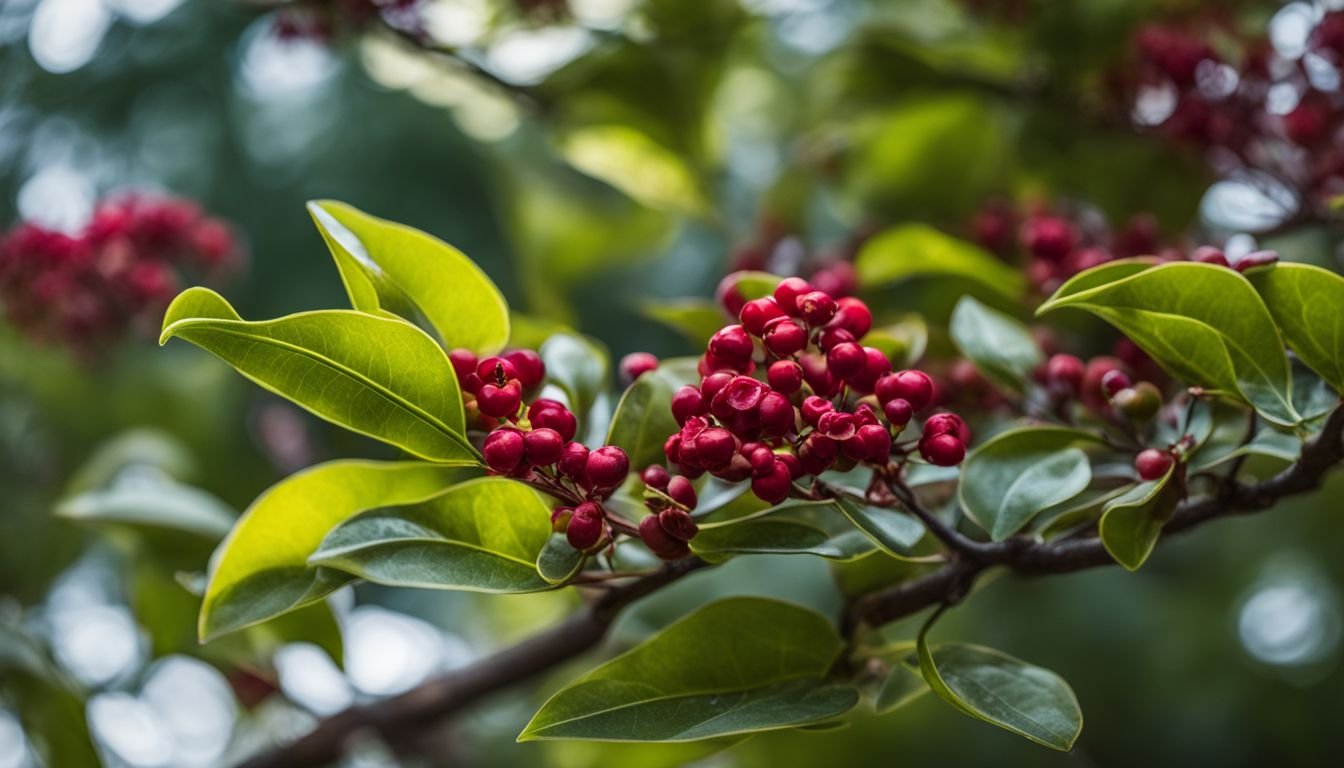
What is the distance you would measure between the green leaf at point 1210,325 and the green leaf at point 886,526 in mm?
122

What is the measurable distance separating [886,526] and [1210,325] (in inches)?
7.1

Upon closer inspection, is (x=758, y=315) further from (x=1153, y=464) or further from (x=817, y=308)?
(x=1153, y=464)

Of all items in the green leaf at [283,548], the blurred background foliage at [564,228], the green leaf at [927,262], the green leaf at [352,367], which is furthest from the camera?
the blurred background foliage at [564,228]

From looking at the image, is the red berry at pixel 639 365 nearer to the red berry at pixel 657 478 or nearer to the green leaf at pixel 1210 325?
the red berry at pixel 657 478

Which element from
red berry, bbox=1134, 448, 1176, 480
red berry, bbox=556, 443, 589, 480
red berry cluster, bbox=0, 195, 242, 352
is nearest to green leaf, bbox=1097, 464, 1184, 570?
red berry, bbox=1134, 448, 1176, 480

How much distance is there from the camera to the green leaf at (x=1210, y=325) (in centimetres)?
57

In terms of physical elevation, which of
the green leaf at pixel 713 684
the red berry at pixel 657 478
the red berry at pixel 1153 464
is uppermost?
the red berry at pixel 1153 464

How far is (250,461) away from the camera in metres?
1.54

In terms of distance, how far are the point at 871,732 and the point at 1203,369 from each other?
86cm

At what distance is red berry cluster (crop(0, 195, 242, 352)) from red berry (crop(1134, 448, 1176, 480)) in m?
1.02

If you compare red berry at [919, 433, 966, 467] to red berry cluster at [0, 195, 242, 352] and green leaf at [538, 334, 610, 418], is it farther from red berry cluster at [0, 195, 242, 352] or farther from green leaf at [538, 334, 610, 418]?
red berry cluster at [0, 195, 242, 352]

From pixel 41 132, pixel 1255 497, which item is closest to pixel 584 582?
pixel 1255 497

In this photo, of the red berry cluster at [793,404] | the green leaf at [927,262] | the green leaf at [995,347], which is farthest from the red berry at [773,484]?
the green leaf at [927,262]

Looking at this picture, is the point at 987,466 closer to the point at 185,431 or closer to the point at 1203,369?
the point at 1203,369
